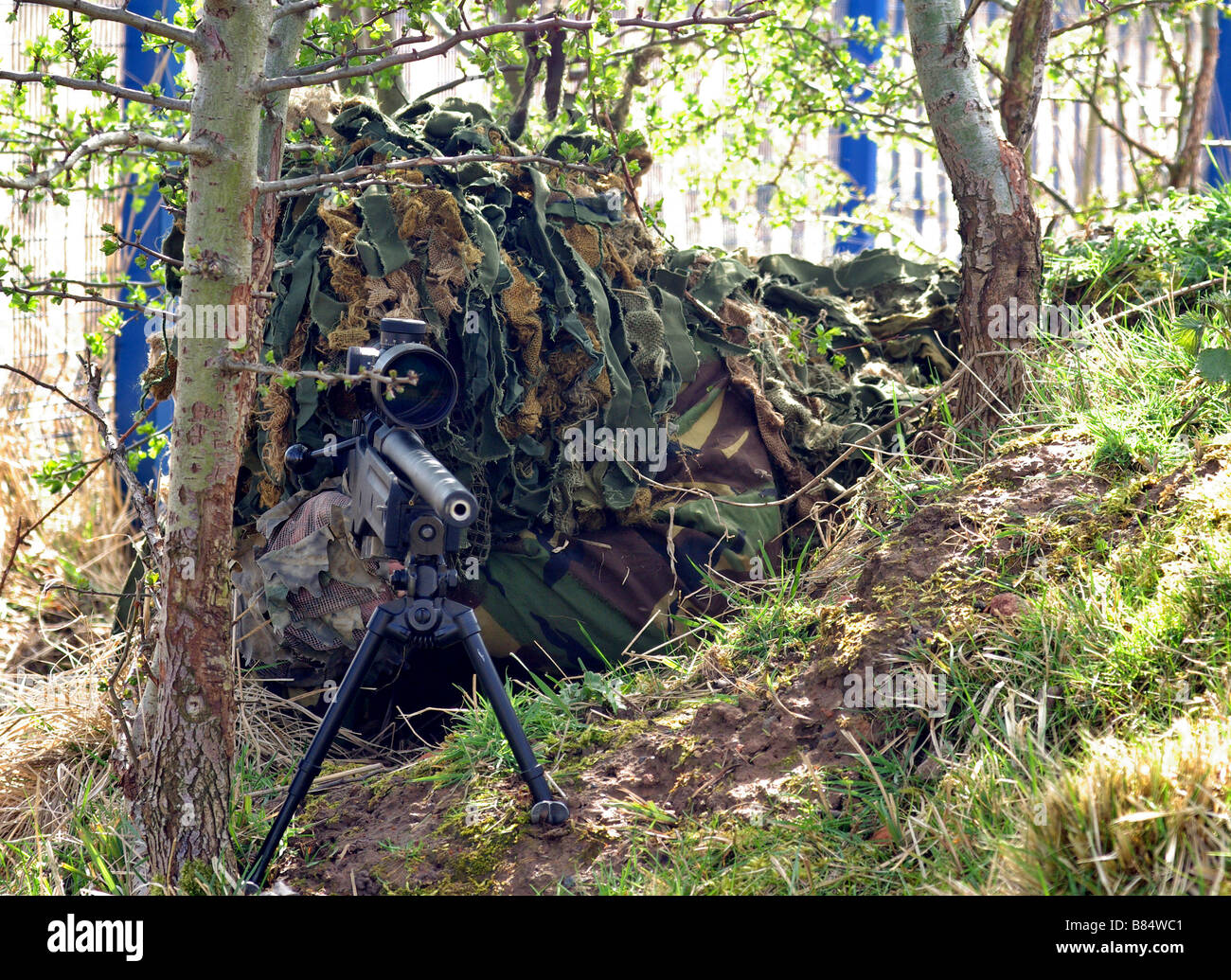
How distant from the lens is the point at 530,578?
3121 mm

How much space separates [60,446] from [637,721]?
376cm

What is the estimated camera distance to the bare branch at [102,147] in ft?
5.93

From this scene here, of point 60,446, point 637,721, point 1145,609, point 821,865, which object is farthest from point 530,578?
point 60,446

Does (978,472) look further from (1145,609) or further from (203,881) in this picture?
(203,881)

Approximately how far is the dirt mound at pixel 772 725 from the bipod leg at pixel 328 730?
190 mm

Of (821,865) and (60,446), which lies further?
(60,446)

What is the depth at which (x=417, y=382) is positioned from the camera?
6.95ft

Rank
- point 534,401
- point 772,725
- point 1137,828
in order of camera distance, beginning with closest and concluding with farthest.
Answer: point 1137,828, point 772,725, point 534,401

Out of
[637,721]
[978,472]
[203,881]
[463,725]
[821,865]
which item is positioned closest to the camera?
[821,865]

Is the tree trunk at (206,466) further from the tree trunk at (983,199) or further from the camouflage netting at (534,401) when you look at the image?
the tree trunk at (983,199)

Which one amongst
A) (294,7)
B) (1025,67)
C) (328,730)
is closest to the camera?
(328,730)

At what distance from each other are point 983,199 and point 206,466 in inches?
92.4

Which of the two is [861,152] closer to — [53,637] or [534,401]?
[534,401]

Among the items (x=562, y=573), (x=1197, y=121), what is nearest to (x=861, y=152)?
(x=1197, y=121)
